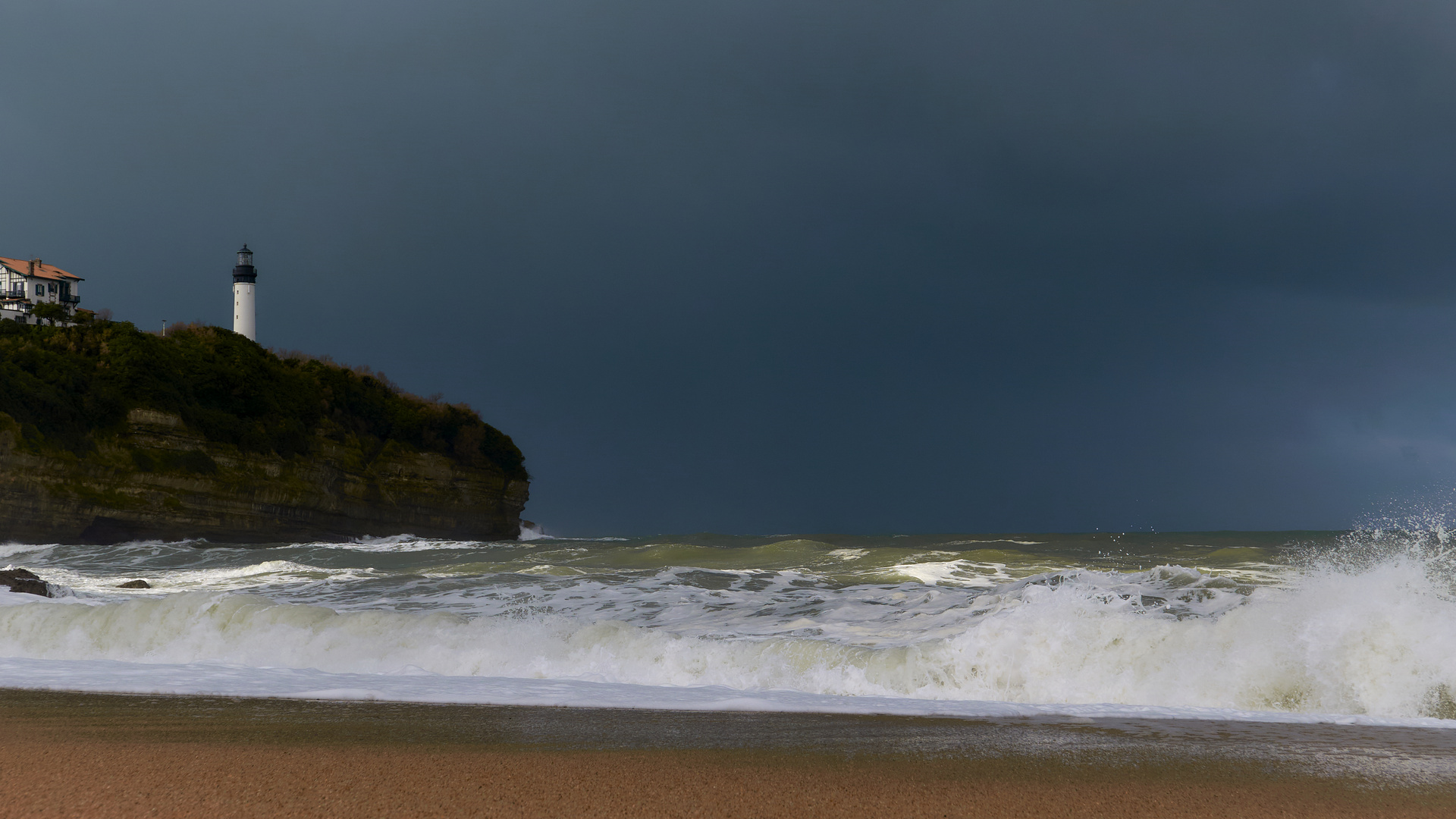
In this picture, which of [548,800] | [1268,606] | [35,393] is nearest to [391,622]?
[548,800]

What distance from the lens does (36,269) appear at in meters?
56.2

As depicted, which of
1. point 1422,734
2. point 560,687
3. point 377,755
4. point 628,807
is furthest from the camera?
Result: point 560,687

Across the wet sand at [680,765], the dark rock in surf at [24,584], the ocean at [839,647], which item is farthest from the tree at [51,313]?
the wet sand at [680,765]

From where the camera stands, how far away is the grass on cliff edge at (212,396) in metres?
26.9

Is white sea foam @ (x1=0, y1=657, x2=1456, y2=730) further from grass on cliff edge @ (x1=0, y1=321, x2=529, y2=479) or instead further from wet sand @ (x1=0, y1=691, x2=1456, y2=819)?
grass on cliff edge @ (x1=0, y1=321, x2=529, y2=479)

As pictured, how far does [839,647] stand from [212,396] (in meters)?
31.2

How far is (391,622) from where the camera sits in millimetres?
7984

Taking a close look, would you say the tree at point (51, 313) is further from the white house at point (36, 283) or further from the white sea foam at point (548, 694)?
the white sea foam at point (548, 694)

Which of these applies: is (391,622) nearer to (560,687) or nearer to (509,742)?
(560,687)

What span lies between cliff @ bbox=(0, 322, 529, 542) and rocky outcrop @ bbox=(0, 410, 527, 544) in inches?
1.7

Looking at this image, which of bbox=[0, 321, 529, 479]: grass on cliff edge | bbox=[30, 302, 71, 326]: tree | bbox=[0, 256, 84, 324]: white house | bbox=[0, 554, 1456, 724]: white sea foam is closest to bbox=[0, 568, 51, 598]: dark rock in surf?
bbox=[0, 554, 1456, 724]: white sea foam

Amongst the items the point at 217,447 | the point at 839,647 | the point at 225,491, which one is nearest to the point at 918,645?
the point at 839,647

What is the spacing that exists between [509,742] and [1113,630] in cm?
442

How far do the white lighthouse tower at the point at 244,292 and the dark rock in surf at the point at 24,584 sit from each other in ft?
140
